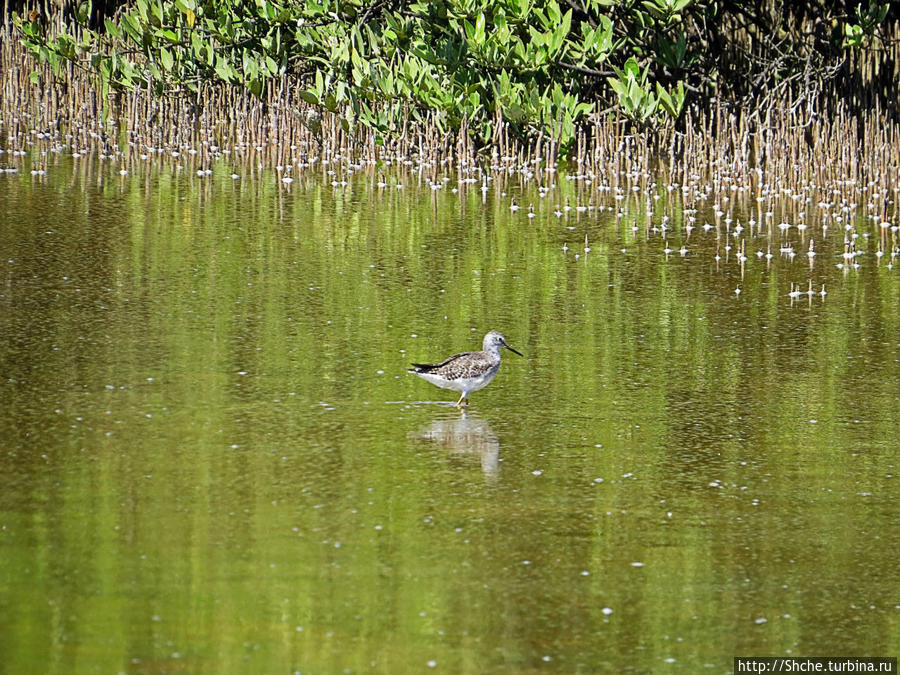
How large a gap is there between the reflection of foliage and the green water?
13.2ft

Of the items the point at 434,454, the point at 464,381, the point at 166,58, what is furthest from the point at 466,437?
the point at 166,58

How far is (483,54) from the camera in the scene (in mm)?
17422

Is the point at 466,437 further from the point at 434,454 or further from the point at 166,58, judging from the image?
the point at 166,58

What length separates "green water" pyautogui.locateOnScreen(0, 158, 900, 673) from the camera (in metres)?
5.73

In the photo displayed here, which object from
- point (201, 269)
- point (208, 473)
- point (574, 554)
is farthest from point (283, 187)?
point (574, 554)

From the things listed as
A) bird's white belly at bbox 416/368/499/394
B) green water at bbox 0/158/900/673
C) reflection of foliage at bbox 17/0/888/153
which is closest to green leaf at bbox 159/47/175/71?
reflection of foliage at bbox 17/0/888/153

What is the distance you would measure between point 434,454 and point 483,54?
33.5ft

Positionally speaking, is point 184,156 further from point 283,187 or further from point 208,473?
point 208,473

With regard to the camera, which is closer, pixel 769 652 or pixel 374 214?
pixel 769 652

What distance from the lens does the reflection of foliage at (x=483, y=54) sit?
17.5 m

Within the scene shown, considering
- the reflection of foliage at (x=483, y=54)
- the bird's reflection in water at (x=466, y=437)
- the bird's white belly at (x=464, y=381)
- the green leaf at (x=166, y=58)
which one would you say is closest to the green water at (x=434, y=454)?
the bird's reflection in water at (x=466, y=437)

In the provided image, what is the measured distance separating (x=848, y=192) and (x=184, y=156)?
292 inches

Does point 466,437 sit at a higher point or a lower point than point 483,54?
lower

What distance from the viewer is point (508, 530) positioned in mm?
6746
